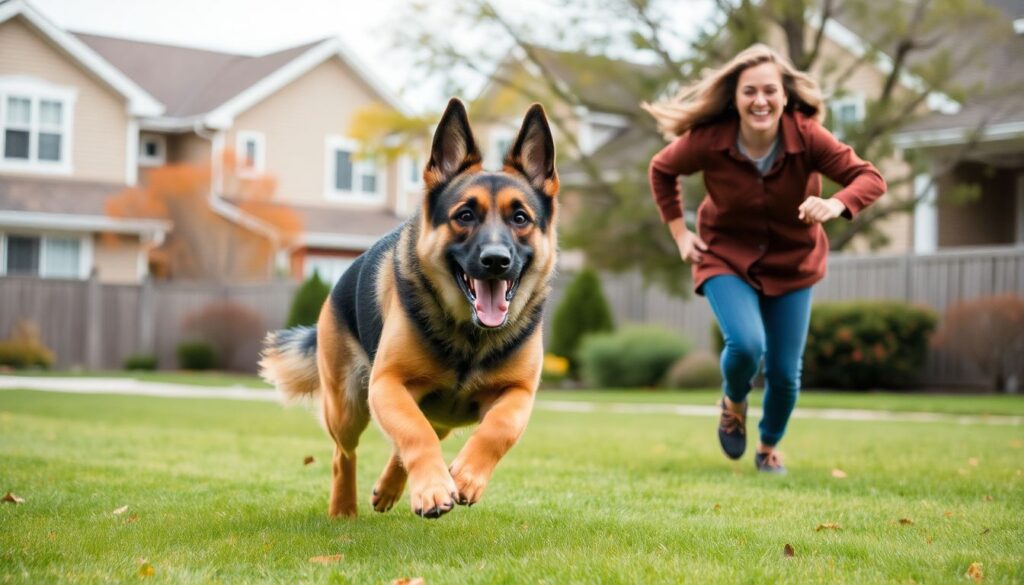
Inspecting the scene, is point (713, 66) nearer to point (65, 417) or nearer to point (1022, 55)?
point (1022, 55)

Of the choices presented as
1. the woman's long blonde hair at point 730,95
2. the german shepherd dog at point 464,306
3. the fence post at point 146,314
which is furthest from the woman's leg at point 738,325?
the fence post at point 146,314

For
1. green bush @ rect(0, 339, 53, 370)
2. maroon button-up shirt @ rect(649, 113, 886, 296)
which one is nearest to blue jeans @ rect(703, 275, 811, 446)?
maroon button-up shirt @ rect(649, 113, 886, 296)

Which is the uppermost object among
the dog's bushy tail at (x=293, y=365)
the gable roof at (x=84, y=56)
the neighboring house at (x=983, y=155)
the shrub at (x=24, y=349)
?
the gable roof at (x=84, y=56)

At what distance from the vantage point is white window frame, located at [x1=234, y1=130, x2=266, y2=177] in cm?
3016

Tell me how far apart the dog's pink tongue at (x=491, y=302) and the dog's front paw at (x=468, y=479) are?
645mm

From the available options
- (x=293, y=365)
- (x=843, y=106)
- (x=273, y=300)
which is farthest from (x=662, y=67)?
(x=293, y=365)

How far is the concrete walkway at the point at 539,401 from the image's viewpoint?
13.7 meters

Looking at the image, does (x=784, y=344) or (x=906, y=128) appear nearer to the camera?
(x=784, y=344)

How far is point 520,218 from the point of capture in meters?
4.97

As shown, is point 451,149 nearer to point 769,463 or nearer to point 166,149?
point 769,463

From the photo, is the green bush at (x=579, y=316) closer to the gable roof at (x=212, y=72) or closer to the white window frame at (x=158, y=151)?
the gable roof at (x=212, y=72)

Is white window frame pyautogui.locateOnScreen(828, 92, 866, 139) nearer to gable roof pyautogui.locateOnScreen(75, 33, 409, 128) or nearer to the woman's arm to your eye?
the woman's arm

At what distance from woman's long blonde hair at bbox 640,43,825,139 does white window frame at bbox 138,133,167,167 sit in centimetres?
2727

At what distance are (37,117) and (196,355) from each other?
24.7 feet
